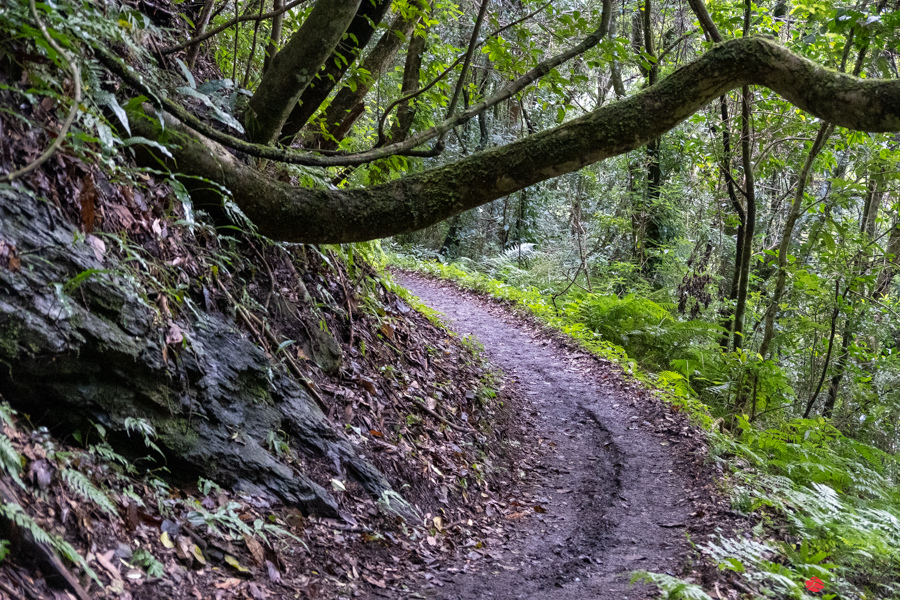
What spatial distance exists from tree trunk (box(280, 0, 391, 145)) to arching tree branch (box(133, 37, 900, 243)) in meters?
1.70

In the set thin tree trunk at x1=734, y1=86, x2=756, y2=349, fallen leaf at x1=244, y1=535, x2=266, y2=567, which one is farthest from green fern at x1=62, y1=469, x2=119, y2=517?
thin tree trunk at x1=734, y1=86, x2=756, y2=349

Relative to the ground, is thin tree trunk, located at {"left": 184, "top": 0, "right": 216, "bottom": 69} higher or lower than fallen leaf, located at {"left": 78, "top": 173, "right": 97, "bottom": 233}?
higher

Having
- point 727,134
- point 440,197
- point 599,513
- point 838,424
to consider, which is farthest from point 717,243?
point 440,197

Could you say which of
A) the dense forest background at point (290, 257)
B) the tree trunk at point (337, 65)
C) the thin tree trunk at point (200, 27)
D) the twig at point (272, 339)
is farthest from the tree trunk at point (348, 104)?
the twig at point (272, 339)

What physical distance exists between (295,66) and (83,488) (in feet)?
11.9

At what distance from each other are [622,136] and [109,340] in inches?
142

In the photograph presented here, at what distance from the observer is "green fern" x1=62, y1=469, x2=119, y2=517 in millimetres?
2482

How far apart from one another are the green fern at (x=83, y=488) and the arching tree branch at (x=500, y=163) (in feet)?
7.20

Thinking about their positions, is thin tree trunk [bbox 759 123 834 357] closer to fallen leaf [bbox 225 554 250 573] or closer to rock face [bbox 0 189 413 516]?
rock face [bbox 0 189 413 516]

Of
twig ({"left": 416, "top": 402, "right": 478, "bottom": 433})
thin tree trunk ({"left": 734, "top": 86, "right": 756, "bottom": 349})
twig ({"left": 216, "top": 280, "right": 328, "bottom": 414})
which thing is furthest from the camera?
thin tree trunk ({"left": 734, "top": 86, "right": 756, "bottom": 349})

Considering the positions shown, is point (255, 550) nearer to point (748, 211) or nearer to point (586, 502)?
point (586, 502)

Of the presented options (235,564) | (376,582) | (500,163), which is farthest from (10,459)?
(500,163)

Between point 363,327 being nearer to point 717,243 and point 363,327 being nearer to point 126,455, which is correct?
point 126,455

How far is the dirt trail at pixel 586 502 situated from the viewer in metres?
4.04
